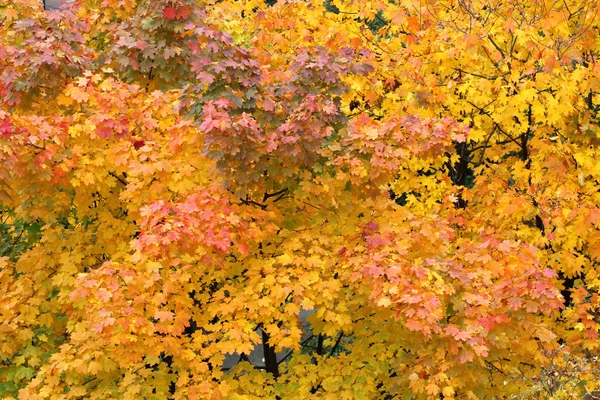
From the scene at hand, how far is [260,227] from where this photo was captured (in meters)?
9.02

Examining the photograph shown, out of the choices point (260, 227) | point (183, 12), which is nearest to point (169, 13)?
point (183, 12)

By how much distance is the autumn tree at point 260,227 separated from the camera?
26.7 feet

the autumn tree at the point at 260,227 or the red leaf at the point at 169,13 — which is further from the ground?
the red leaf at the point at 169,13

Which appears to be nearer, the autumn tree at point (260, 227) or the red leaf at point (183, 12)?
the autumn tree at point (260, 227)

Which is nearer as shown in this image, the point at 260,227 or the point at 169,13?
the point at 260,227

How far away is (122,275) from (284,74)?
348 centimetres

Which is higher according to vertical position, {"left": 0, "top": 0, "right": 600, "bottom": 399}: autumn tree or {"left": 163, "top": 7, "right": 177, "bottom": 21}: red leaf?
{"left": 163, "top": 7, "right": 177, "bottom": 21}: red leaf

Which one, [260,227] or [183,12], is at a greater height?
[183,12]

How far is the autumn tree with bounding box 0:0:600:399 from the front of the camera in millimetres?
8125

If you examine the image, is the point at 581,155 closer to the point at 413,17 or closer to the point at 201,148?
the point at 413,17

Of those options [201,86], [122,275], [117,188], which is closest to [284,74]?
[201,86]

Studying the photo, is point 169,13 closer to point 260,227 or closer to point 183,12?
point 183,12

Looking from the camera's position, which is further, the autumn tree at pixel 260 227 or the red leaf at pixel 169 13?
the red leaf at pixel 169 13

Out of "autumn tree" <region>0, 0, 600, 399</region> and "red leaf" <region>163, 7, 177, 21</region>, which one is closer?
"autumn tree" <region>0, 0, 600, 399</region>
